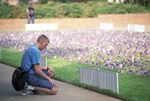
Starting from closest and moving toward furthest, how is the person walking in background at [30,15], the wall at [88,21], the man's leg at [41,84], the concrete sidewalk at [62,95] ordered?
the concrete sidewalk at [62,95], the man's leg at [41,84], the wall at [88,21], the person walking in background at [30,15]

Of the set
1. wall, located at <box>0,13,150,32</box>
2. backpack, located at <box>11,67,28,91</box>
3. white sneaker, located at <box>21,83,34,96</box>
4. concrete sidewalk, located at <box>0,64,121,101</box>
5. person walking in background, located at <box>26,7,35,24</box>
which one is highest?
person walking in background, located at <box>26,7,35,24</box>

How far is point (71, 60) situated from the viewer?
1773 centimetres

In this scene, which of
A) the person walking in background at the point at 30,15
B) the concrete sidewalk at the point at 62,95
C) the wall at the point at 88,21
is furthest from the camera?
the person walking in background at the point at 30,15

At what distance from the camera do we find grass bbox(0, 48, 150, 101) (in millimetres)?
11336

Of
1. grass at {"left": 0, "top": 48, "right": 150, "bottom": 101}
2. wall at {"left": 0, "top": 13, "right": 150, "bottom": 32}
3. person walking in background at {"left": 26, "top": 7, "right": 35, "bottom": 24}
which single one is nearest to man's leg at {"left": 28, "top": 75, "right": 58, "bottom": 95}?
grass at {"left": 0, "top": 48, "right": 150, "bottom": 101}

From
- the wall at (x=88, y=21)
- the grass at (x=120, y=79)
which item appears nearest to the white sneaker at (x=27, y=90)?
the grass at (x=120, y=79)

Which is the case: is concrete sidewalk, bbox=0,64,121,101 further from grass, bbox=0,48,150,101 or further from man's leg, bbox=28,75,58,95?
grass, bbox=0,48,150,101

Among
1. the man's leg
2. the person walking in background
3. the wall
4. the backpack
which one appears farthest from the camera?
the person walking in background

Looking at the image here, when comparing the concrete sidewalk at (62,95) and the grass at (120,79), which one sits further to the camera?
the grass at (120,79)

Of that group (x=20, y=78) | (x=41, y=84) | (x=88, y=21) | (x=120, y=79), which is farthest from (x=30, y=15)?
(x=20, y=78)

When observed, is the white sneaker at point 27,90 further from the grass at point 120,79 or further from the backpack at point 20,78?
the grass at point 120,79

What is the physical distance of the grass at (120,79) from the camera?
11.3 metres

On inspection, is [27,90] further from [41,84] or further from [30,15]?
[30,15]

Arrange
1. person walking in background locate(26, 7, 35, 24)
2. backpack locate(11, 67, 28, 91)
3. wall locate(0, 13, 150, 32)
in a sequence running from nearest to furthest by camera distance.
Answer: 1. backpack locate(11, 67, 28, 91)
2. wall locate(0, 13, 150, 32)
3. person walking in background locate(26, 7, 35, 24)
